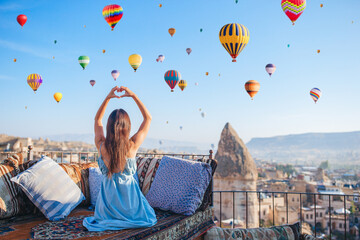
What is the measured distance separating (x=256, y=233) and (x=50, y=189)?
6.24 ft

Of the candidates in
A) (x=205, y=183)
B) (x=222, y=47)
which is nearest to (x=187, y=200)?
(x=205, y=183)

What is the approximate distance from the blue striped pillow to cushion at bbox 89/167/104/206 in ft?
0.62

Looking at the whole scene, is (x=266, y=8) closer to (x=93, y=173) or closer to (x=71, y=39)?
(x=71, y=39)

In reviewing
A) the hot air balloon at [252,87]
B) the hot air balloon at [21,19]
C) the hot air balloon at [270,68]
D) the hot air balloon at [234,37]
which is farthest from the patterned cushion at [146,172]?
the hot air balloon at [21,19]

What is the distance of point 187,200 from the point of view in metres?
2.61

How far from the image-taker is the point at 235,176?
27.4 m

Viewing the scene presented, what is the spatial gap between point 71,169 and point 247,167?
2637 centimetres

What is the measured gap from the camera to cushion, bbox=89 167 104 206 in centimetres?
287

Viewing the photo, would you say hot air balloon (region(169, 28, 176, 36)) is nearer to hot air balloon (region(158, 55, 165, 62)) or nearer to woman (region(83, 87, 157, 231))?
hot air balloon (region(158, 55, 165, 62))

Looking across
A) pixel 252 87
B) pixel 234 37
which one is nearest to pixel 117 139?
pixel 234 37

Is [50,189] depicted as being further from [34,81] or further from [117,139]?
[34,81]

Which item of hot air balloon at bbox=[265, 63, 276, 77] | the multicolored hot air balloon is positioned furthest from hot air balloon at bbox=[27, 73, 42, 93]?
A: hot air balloon at bbox=[265, 63, 276, 77]

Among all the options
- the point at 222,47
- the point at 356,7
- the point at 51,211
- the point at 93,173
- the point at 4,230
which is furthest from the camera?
the point at 356,7

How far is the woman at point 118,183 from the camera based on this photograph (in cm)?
215
